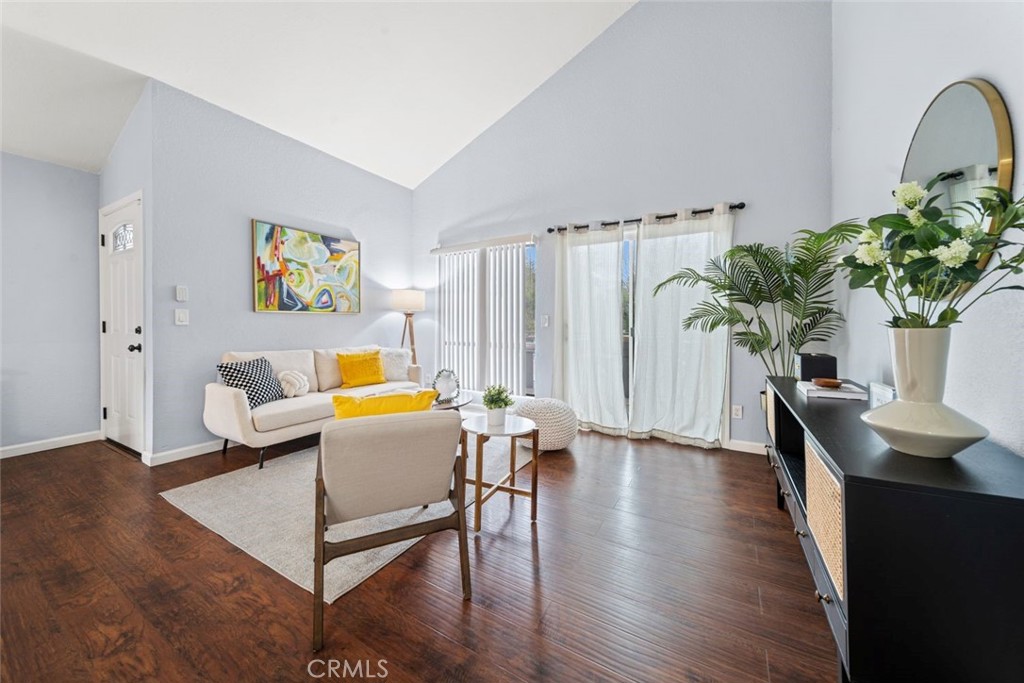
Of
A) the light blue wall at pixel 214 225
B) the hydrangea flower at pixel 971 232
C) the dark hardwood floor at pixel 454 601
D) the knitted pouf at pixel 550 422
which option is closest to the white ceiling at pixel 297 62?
the light blue wall at pixel 214 225

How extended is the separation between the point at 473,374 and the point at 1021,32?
463 cm

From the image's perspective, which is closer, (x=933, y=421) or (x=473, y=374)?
(x=933, y=421)

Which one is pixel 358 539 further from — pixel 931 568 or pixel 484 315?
pixel 484 315

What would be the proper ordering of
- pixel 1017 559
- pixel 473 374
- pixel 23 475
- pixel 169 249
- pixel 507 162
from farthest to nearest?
pixel 473 374, pixel 507 162, pixel 169 249, pixel 23 475, pixel 1017 559

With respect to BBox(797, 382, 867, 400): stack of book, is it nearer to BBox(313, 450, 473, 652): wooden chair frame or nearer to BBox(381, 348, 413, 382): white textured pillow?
BBox(313, 450, 473, 652): wooden chair frame

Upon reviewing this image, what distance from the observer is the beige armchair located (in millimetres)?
1417

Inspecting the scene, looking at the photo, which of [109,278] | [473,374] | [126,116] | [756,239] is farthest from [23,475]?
[756,239]

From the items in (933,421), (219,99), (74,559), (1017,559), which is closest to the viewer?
(1017,559)

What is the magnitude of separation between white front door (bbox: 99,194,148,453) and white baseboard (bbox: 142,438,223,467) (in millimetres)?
211

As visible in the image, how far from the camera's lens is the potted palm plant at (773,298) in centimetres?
288

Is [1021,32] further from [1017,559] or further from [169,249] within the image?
[169,249]

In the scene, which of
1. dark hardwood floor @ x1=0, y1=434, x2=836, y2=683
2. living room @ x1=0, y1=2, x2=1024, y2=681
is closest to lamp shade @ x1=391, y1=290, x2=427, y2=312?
living room @ x1=0, y1=2, x2=1024, y2=681

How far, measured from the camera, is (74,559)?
1898mm

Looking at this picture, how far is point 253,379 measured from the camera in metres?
3.30
